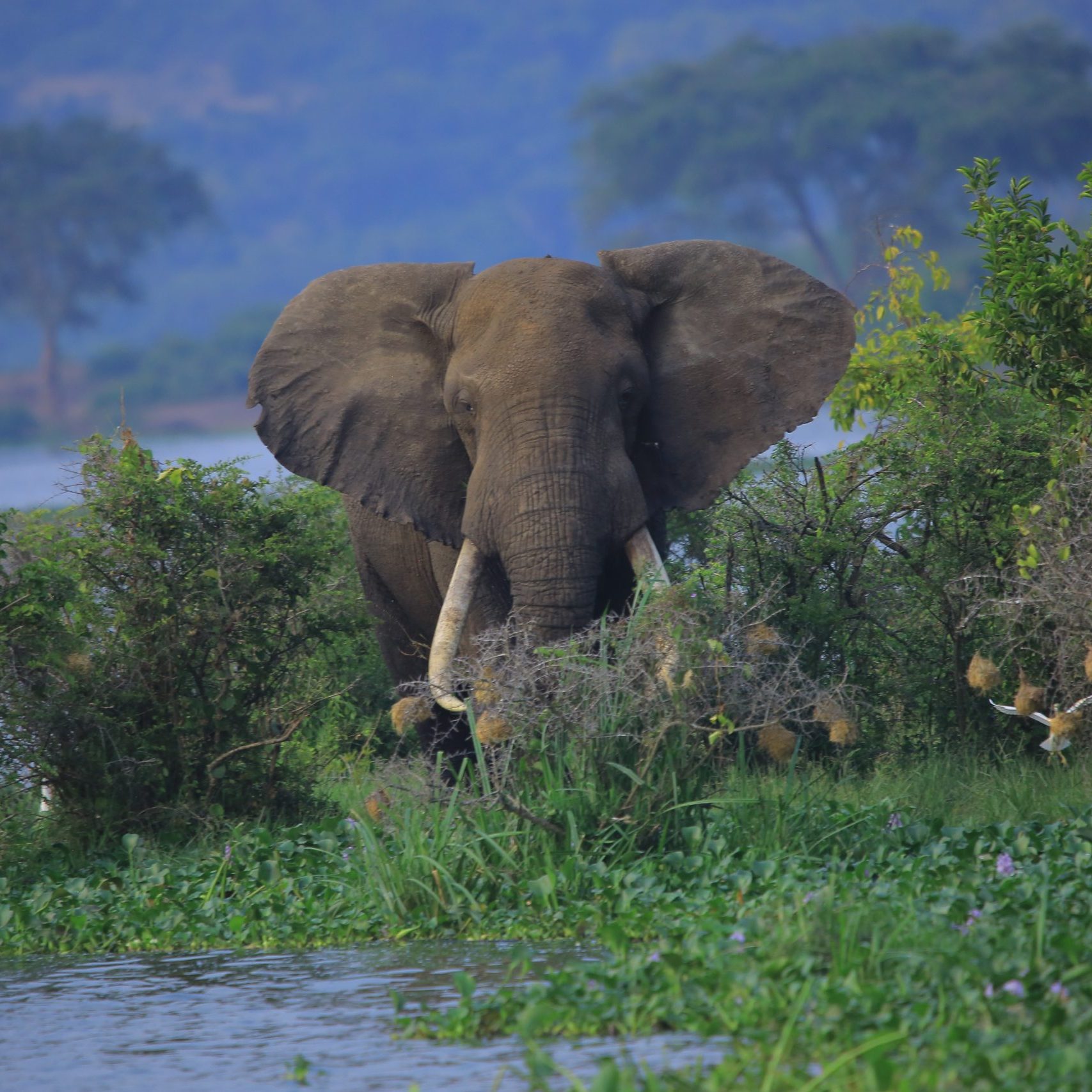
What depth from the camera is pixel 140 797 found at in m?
8.87

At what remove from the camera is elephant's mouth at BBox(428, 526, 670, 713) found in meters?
8.79

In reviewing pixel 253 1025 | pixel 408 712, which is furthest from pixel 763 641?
pixel 253 1025

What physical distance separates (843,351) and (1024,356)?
1.37 m

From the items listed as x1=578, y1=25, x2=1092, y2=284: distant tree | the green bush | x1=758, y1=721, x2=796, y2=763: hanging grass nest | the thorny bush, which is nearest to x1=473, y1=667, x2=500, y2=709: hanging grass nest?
the thorny bush

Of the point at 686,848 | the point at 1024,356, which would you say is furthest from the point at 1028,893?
the point at 1024,356

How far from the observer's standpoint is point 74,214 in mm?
66438

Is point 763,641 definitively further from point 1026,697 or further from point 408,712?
point 408,712

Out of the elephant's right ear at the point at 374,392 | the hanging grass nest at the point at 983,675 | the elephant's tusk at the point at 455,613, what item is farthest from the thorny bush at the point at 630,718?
the elephant's right ear at the point at 374,392

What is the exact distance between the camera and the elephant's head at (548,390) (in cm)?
898

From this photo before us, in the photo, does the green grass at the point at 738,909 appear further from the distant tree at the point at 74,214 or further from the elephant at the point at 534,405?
the distant tree at the point at 74,214

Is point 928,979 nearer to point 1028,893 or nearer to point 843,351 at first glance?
point 1028,893

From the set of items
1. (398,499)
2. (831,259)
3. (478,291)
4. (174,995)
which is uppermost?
(831,259)

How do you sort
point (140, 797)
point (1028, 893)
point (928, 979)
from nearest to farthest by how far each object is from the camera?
point (928, 979) < point (1028, 893) < point (140, 797)

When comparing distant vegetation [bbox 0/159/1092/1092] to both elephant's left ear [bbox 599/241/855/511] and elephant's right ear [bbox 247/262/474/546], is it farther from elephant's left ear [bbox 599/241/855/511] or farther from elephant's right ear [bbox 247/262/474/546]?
elephant's left ear [bbox 599/241/855/511]
